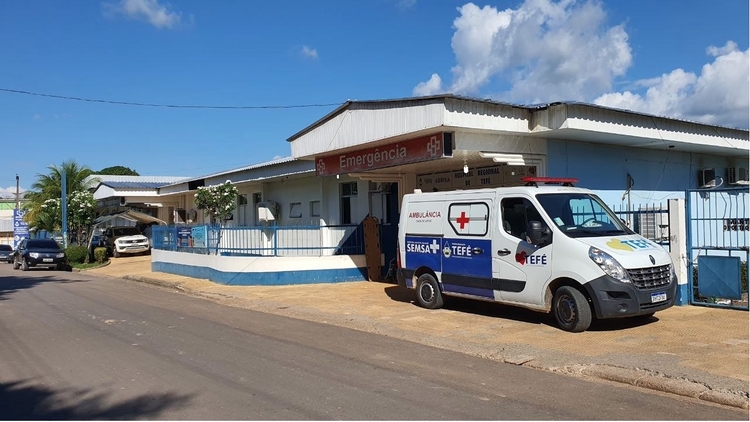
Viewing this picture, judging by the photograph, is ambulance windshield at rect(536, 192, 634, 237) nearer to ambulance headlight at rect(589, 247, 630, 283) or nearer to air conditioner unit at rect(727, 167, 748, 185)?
ambulance headlight at rect(589, 247, 630, 283)

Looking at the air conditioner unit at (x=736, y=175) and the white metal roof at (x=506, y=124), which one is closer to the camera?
the white metal roof at (x=506, y=124)

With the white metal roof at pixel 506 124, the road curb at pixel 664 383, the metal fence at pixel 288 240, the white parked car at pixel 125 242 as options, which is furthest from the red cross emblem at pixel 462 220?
the white parked car at pixel 125 242

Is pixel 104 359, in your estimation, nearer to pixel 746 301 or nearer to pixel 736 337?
pixel 736 337

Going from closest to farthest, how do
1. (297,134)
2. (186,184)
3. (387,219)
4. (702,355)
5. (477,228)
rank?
1. (702,355)
2. (477,228)
3. (297,134)
4. (387,219)
5. (186,184)

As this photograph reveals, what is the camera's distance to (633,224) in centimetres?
1250

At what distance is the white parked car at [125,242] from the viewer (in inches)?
1362

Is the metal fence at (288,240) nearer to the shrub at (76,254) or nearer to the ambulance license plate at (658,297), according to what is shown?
the ambulance license plate at (658,297)

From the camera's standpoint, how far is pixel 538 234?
990 centimetres

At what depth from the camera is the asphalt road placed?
19.1 feet

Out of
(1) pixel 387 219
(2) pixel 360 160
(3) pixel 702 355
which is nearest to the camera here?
(3) pixel 702 355

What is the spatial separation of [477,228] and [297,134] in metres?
8.47

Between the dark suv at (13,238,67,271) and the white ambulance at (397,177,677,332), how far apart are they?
22.4 m

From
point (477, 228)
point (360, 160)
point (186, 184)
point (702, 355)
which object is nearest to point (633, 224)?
point (477, 228)

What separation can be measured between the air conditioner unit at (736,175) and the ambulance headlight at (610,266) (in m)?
12.8
